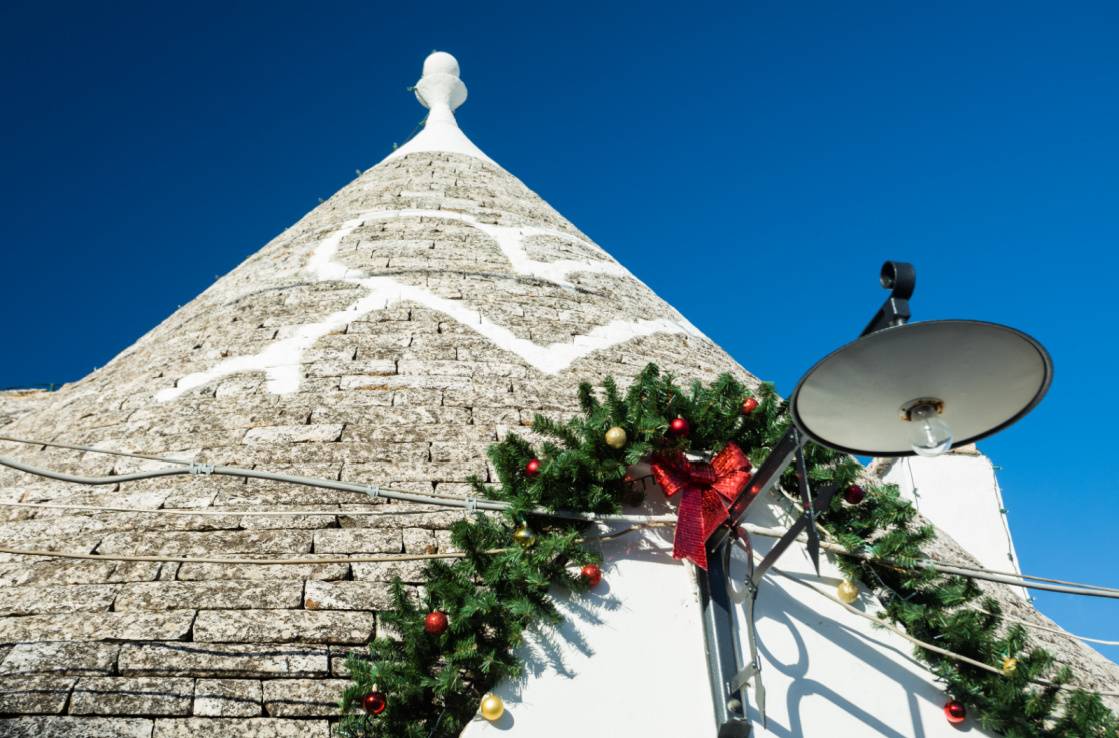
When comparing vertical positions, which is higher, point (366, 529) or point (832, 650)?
point (366, 529)

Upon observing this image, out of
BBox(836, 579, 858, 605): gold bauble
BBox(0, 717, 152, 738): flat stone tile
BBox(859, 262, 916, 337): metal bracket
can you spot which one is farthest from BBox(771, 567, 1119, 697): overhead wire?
BBox(0, 717, 152, 738): flat stone tile

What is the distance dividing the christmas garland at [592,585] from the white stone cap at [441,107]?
17.4ft

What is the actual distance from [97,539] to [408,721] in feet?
5.00

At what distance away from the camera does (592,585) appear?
342cm

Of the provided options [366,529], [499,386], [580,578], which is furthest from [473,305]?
[580,578]

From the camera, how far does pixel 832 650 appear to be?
3.48 meters

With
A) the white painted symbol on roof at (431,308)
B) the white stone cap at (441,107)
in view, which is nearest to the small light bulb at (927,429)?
the white painted symbol on roof at (431,308)

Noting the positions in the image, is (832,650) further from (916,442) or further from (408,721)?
(408,721)

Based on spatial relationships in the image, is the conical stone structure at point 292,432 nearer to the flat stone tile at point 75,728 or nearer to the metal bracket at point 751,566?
the flat stone tile at point 75,728

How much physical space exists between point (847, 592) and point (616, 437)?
3.43ft

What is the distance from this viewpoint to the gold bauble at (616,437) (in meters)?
3.49

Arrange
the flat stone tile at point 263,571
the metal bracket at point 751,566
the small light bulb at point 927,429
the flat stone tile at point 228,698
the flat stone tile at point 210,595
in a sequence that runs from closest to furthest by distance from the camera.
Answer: the small light bulb at point 927,429 < the metal bracket at point 751,566 < the flat stone tile at point 228,698 < the flat stone tile at point 210,595 < the flat stone tile at point 263,571

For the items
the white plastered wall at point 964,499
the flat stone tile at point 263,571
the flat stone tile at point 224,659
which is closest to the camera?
the flat stone tile at point 224,659

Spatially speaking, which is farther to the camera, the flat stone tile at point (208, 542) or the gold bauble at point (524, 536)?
the flat stone tile at point (208, 542)
